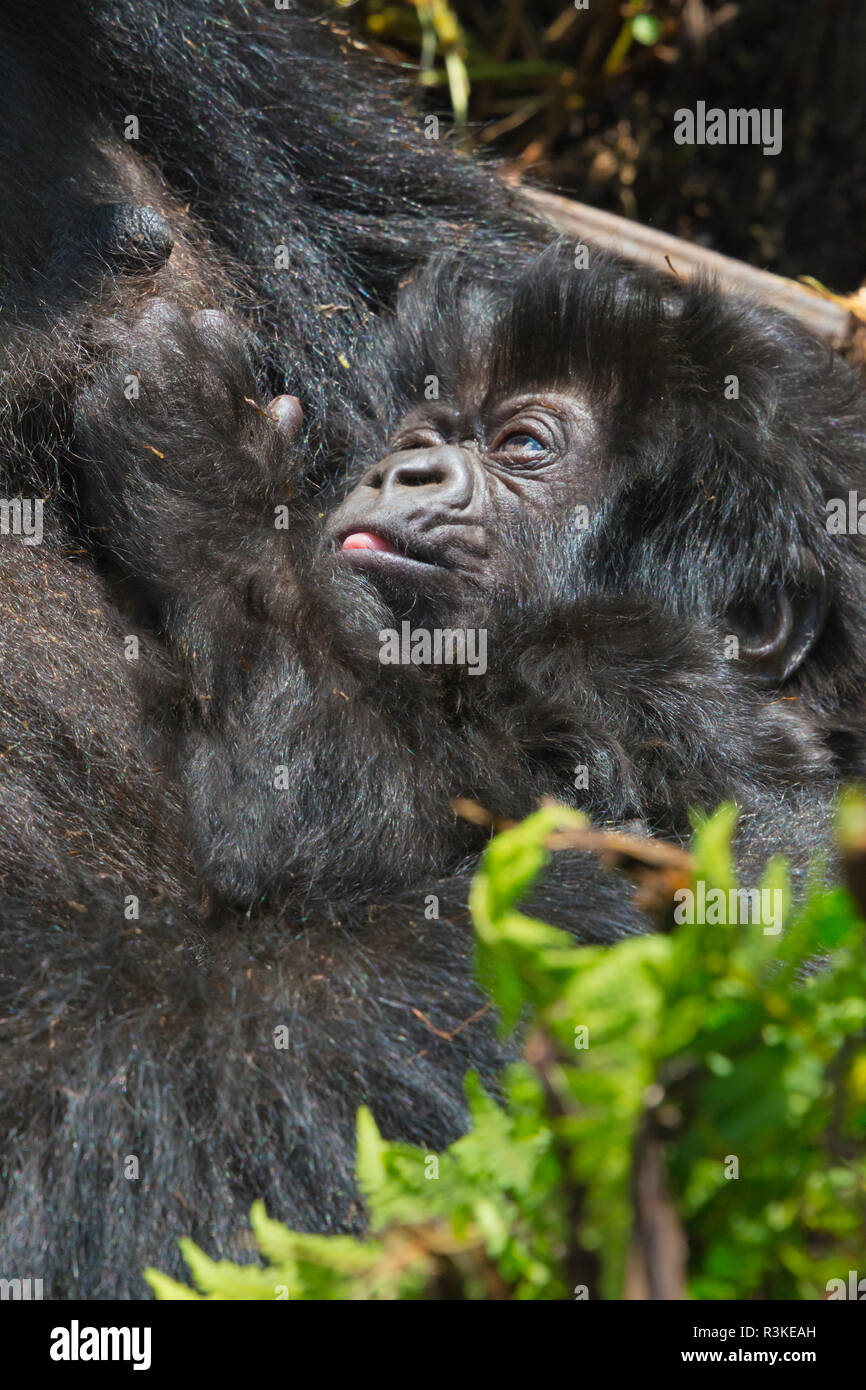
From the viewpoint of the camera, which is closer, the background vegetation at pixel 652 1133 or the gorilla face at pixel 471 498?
the background vegetation at pixel 652 1133

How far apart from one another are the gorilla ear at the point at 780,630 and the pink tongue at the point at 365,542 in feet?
2.26

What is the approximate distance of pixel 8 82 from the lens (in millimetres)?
2590

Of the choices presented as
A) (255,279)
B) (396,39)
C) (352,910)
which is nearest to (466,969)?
(352,910)

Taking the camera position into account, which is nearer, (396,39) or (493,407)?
(493,407)

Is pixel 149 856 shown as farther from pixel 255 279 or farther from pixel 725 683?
pixel 255 279

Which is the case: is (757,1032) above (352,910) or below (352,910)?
below

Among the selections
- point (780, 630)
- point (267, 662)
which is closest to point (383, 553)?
point (267, 662)

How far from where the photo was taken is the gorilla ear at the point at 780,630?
102 inches

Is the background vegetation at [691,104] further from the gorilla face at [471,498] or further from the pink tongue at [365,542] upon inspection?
the pink tongue at [365,542]

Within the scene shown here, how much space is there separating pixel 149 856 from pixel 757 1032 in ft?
4.73

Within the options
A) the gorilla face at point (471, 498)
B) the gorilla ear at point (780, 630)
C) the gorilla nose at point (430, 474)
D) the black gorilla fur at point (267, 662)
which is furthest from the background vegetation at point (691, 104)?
the gorilla ear at point (780, 630)

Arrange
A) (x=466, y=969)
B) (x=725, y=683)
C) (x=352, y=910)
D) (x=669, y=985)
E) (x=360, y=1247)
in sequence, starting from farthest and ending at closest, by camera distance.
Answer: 1. (x=725, y=683)
2. (x=352, y=910)
3. (x=466, y=969)
4. (x=360, y=1247)
5. (x=669, y=985)

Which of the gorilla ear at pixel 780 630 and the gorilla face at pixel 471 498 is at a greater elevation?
the gorilla face at pixel 471 498

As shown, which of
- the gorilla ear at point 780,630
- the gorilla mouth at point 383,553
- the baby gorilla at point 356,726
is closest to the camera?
the baby gorilla at point 356,726
